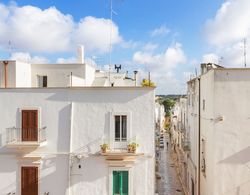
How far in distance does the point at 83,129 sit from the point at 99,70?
14.5 meters

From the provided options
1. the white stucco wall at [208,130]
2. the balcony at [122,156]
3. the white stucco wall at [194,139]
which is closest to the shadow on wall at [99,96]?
the balcony at [122,156]

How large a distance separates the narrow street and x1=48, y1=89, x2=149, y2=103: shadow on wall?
1404 cm

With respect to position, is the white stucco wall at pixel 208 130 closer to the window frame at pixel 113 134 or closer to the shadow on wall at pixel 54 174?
the window frame at pixel 113 134

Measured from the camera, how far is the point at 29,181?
17.0 m

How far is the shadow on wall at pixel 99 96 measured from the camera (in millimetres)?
16594

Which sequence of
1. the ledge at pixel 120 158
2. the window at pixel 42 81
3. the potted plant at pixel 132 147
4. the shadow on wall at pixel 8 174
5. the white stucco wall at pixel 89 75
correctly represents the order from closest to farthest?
the ledge at pixel 120 158
the potted plant at pixel 132 147
the shadow on wall at pixel 8 174
the window at pixel 42 81
the white stucco wall at pixel 89 75

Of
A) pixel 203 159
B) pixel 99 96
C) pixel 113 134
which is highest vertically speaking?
pixel 99 96

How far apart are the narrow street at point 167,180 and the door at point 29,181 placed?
537 inches

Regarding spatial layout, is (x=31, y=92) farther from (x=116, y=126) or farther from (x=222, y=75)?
(x=222, y=75)

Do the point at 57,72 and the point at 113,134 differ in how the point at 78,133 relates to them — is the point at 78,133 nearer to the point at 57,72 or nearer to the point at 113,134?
the point at 113,134

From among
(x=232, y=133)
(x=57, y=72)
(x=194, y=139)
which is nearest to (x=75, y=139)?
(x=232, y=133)

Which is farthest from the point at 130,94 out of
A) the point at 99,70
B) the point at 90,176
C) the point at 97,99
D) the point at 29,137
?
the point at 99,70

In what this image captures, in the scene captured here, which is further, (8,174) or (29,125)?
(8,174)

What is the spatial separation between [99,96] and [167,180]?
18681mm
